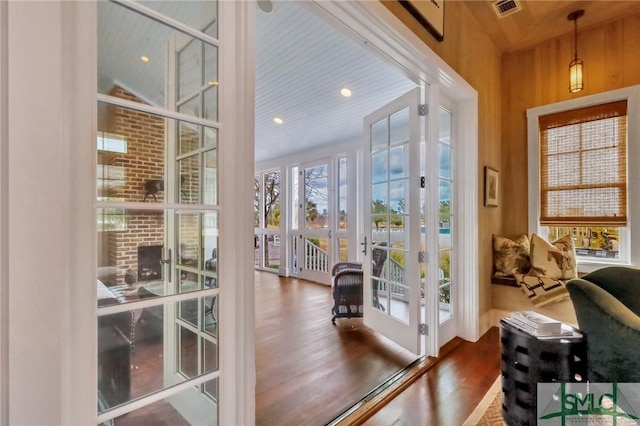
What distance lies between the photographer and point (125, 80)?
101 centimetres

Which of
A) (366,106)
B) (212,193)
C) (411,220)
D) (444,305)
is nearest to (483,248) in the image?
(444,305)

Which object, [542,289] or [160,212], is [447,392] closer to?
[542,289]

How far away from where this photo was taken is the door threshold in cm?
179

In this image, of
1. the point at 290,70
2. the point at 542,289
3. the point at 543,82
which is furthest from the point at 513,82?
the point at 290,70

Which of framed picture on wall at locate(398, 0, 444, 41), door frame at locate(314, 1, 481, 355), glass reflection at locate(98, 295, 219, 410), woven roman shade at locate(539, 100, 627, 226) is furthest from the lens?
woven roman shade at locate(539, 100, 627, 226)

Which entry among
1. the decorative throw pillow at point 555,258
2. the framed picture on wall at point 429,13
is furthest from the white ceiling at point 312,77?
the decorative throw pillow at point 555,258

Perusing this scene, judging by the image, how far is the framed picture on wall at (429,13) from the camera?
2.05 metres

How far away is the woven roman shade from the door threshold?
2.04 meters

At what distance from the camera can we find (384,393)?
2.03 m

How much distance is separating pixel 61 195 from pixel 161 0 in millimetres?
745

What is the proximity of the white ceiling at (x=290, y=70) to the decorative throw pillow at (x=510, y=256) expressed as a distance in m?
2.01

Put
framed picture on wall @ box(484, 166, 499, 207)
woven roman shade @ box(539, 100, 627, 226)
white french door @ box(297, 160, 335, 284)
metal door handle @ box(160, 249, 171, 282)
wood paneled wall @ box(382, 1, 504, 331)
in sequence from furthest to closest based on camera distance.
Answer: white french door @ box(297, 160, 335, 284), framed picture on wall @ box(484, 166, 499, 207), woven roman shade @ box(539, 100, 627, 226), wood paneled wall @ box(382, 1, 504, 331), metal door handle @ box(160, 249, 171, 282)

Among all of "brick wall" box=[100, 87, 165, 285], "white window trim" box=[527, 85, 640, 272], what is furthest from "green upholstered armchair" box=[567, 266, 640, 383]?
"brick wall" box=[100, 87, 165, 285]

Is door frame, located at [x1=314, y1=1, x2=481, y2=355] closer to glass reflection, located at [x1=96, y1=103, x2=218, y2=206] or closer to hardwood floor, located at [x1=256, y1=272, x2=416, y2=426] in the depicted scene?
hardwood floor, located at [x1=256, y1=272, x2=416, y2=426]
